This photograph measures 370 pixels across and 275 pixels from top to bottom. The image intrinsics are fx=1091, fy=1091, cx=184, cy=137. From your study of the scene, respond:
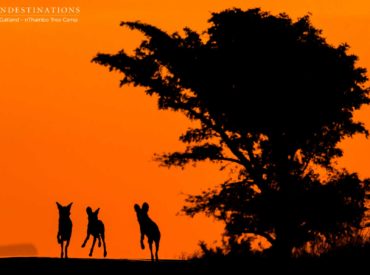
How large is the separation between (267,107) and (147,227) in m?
9.39

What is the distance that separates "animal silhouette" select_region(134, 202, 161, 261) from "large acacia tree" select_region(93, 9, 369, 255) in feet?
21.5

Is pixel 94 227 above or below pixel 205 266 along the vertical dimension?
above

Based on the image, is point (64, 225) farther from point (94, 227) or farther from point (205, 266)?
point (205, 266)

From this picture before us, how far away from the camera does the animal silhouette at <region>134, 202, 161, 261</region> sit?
3694 cm

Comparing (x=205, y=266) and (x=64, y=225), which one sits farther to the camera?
(x=64, y=225)

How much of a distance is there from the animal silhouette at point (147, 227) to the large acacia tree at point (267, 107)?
6.55 m

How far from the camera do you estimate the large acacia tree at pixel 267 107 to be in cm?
4391

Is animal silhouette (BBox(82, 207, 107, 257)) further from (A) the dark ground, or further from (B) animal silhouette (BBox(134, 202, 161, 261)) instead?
(A) the dark ground

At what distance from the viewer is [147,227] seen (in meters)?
37.1

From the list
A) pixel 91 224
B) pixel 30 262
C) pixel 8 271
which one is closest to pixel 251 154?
pixel 91 224

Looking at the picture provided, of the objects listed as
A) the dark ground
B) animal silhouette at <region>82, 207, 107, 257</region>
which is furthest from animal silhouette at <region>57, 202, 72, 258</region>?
the dark ground

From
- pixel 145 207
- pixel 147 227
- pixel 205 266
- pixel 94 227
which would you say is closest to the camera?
pixel 205 266

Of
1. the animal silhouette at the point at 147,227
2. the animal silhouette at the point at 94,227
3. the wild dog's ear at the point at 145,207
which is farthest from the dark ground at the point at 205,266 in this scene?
the animal silhouette at the point at 94,227

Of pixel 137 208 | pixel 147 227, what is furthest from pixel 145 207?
pixel 147 227
